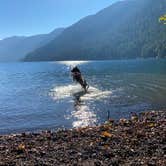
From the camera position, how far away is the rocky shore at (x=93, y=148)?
17.9m

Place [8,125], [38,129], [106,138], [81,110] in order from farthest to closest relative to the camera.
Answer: [81,110] < [8,125] < [38,129] < [106,138]

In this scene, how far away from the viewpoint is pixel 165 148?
1900cm

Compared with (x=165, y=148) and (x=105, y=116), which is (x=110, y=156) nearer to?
(x=165, y=148)

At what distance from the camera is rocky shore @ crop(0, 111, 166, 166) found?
17891 mm

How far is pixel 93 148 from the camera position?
65.6 feet

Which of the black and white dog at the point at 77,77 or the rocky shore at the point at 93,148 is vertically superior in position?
the black and white dog at the point at 77,77

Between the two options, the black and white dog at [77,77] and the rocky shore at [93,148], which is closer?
the rocky shore at [93,148]

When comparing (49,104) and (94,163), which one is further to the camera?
(49,104)

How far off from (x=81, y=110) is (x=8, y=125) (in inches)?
375

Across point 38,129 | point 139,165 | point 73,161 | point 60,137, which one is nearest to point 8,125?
point 38,129

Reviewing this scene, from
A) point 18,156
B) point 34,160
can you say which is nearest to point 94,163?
point 34,160

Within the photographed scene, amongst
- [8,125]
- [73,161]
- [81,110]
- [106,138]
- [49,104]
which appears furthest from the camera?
[49,104]

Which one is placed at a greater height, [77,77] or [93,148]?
[77,77]

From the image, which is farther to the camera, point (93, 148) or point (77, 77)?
point (77, 77)
